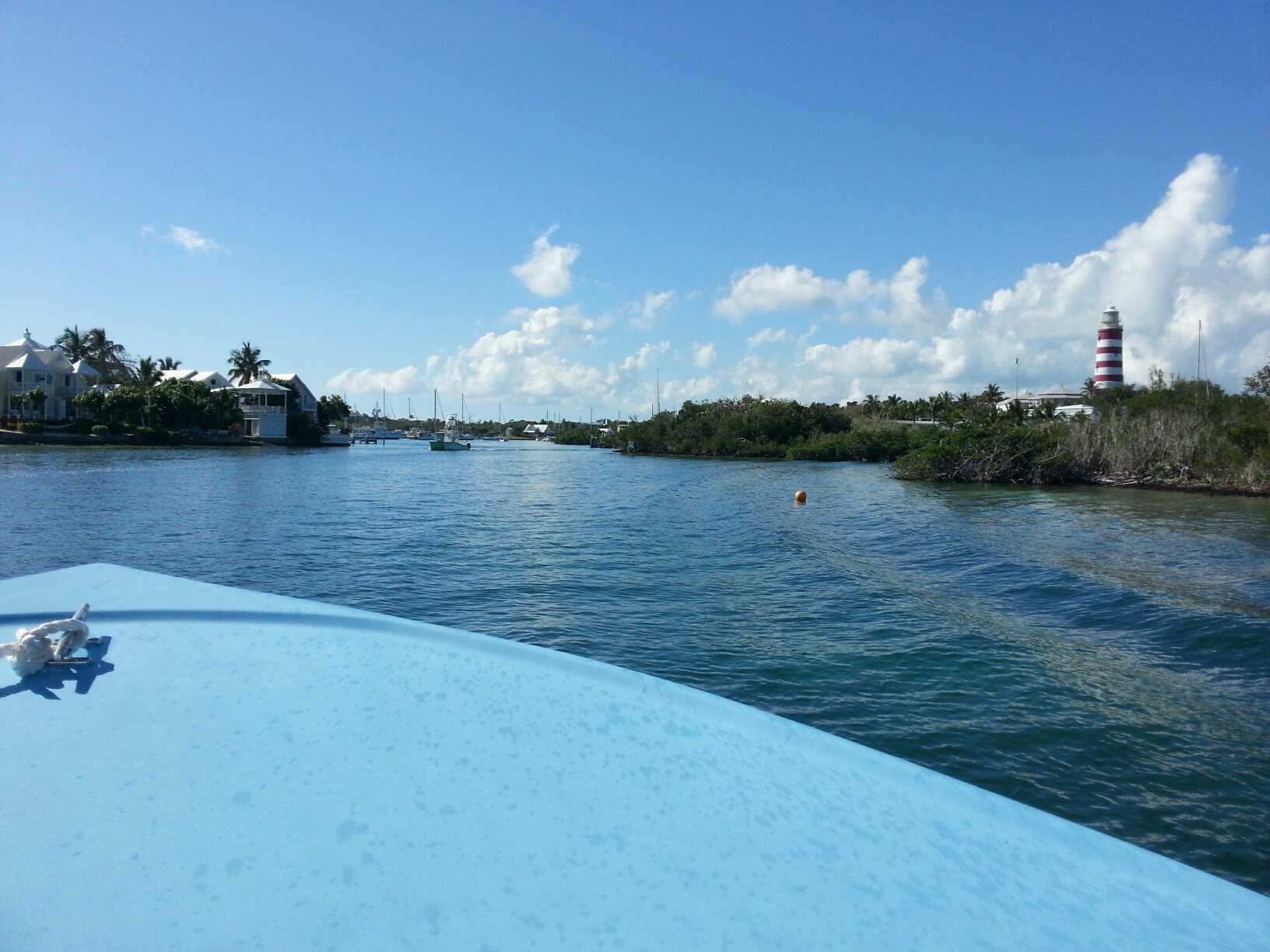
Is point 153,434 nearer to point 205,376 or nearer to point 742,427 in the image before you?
point 205,376

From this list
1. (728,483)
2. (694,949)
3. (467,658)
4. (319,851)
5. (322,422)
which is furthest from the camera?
(322,422)

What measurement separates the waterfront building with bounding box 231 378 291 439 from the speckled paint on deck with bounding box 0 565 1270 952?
76.6 m

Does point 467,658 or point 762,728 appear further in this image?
point 467,658

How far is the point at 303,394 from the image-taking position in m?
83.2

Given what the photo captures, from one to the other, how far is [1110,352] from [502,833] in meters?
79.7

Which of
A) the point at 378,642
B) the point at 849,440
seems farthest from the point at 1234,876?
the point at 849,440

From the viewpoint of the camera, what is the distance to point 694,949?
1.40 meters

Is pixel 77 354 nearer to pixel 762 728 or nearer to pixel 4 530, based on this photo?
pixel 4 530

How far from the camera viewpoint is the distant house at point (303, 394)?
80.4m

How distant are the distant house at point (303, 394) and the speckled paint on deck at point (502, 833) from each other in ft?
280

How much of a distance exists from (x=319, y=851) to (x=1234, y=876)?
14.9ft

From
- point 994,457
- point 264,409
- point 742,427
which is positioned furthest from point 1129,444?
point 264,409

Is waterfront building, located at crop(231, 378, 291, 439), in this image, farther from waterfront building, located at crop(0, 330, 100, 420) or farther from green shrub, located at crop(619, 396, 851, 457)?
green shrub, located at crop(619, 396, 851, 457)

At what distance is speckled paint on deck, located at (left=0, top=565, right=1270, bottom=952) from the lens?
4.69 ft
